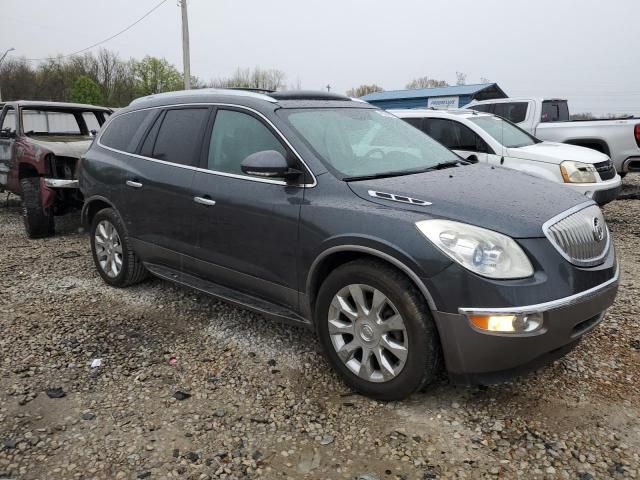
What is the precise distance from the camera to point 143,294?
4.69 m

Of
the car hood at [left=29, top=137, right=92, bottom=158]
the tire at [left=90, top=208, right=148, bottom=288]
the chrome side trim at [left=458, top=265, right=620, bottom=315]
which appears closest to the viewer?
the chrome side trim at [left=458, top=265, right=620, bottom=315]

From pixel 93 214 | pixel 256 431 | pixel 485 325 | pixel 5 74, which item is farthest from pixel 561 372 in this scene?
pixel 5 74

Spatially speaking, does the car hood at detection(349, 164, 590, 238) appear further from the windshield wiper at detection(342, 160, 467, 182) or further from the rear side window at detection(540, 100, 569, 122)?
the rear side window at detection(540, 100, 569, 122)

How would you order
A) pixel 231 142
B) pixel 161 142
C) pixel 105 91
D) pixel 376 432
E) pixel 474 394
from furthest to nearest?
pixel 105 91 < pixel 161 142 < pixel 231 142 < pixel 474 394 < pixel 376 432

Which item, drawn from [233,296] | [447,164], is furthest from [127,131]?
[447,164]

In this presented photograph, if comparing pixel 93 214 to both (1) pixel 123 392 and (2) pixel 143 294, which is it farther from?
(1) pixel 123 392

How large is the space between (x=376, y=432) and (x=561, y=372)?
131 cm

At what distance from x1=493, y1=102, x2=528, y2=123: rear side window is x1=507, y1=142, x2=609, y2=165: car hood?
10.7ft

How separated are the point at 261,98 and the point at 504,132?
5.13m

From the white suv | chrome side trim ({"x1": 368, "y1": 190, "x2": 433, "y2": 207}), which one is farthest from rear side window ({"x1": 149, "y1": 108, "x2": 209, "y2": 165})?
the white suv

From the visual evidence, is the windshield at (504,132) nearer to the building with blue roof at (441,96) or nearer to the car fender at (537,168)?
the car fender at (537,168)

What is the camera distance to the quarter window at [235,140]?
3.42 meters

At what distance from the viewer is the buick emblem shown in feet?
9.47

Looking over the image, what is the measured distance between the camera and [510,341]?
2441mm
